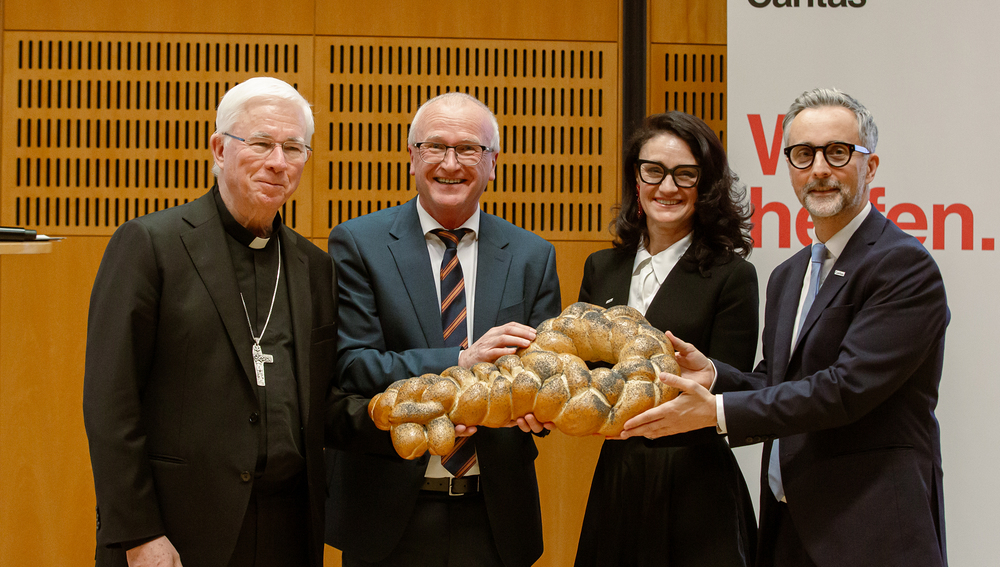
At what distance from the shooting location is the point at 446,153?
7.62 ft

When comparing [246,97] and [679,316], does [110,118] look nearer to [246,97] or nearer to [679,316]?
[246,97]

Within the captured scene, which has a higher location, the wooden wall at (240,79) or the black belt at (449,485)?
the wooden wall at (240,79)

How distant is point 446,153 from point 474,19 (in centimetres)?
185

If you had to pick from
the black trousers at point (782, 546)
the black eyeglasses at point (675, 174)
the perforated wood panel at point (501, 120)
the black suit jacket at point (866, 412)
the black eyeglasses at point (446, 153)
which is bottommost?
the black trousers at point (782, 546)

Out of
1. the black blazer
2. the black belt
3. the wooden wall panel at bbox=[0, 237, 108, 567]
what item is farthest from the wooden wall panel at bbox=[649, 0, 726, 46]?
the wooden wall panel at bbox=[0, 237, 108, 567]

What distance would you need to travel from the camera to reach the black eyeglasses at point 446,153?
7.63ft

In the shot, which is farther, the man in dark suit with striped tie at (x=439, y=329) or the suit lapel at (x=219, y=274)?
the man in dark suit with striped tie at (x=439, y=329)

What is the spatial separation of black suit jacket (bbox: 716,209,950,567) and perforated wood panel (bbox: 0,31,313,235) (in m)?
2.92

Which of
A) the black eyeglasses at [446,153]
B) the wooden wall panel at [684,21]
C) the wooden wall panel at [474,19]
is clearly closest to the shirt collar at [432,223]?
the black eyeglasses at [446,153]

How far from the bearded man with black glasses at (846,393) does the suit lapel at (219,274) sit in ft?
3.26

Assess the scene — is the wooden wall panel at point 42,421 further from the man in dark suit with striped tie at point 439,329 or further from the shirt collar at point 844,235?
the shirt collar at point 844,235

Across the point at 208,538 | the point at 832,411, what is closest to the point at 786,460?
the point at 832,411

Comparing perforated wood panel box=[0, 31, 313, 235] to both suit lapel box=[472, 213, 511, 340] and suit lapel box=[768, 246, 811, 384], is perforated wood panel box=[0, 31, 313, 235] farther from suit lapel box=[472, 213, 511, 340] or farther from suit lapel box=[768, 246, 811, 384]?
suit lapel box=[768, 246, 811, 384]

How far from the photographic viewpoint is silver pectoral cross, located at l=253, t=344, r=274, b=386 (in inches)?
77.4
